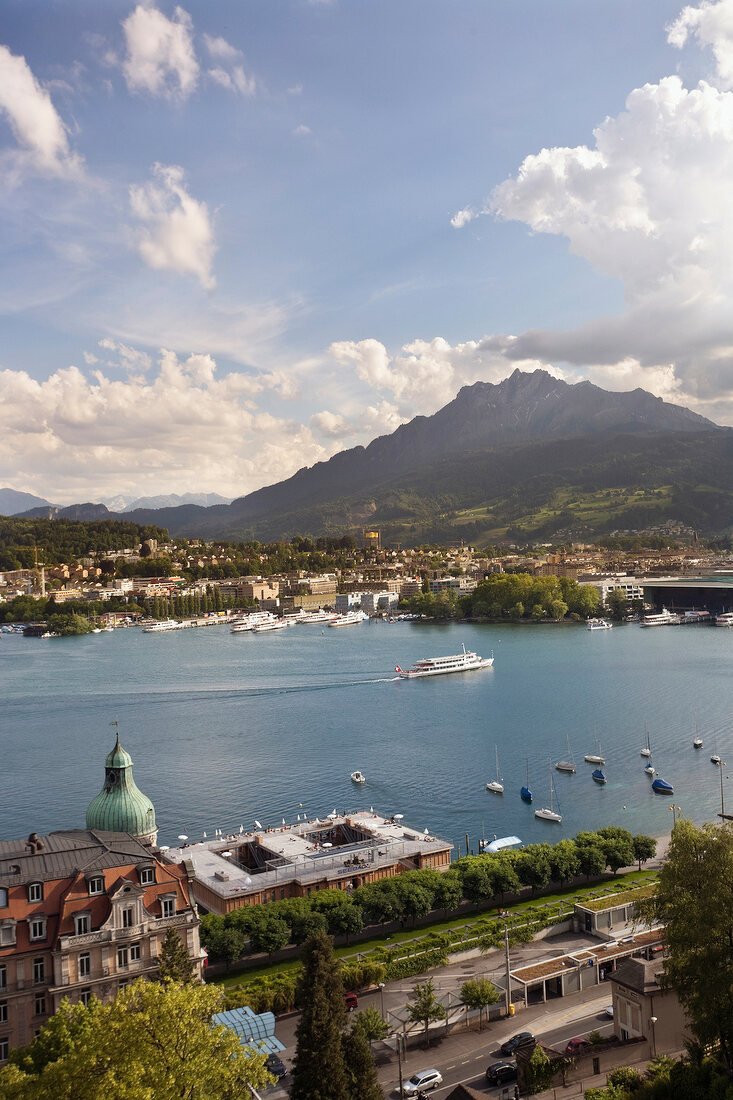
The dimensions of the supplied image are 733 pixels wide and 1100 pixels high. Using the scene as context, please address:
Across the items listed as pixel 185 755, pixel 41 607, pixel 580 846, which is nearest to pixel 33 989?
pixel 580 846

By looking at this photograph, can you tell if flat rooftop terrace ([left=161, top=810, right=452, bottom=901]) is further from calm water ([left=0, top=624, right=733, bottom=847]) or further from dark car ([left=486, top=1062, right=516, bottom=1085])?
dark car ([left=486, top=1062, right=516, bottom=1085])

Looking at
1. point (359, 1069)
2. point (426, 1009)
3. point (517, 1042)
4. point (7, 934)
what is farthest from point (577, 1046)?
point (7, 934)

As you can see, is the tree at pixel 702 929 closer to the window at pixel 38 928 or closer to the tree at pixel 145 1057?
the tree at pixel 145 1057

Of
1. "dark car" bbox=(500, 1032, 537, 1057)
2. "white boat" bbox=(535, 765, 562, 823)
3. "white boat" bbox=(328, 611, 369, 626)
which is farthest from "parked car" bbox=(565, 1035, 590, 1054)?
"white boat" bbox=(328, 611, 369, 626)

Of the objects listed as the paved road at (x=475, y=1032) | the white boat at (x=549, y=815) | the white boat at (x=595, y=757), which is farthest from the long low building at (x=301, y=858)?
the white boat at (x=595, y=757)

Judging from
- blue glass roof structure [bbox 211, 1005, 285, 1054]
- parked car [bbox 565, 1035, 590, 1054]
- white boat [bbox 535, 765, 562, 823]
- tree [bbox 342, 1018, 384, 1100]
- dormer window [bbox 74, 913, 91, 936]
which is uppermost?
dormer window [bbox 74, 913, 91, 936]

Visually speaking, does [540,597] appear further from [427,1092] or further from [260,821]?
[427,1092]
